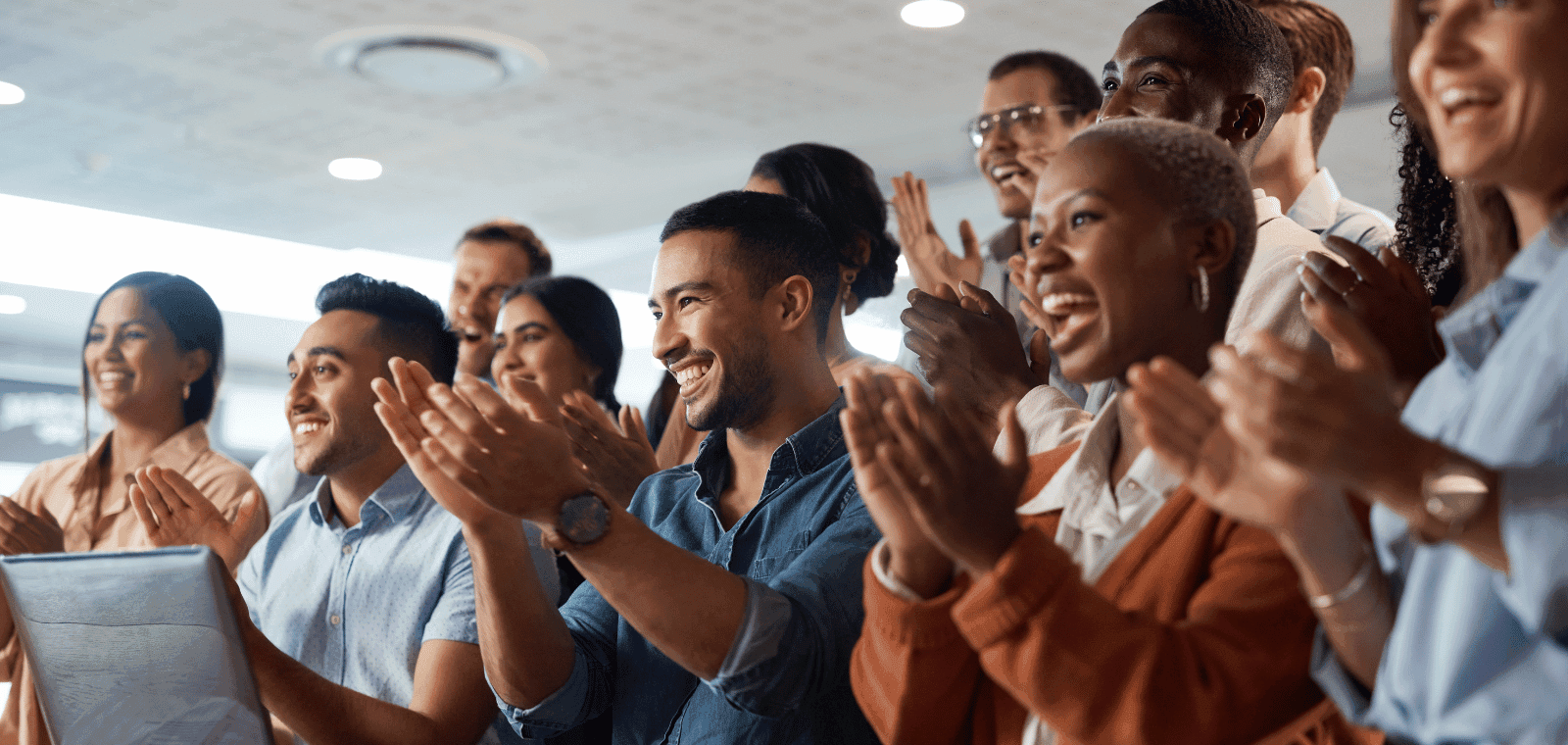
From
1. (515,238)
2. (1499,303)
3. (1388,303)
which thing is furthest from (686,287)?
(515,238)

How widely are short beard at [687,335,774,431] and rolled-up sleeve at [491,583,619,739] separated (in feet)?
0.91

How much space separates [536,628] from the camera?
152 cm

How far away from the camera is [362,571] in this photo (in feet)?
6.71

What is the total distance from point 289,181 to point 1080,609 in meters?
6.16

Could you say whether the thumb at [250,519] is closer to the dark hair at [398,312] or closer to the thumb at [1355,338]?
the dark hair at [398,312]

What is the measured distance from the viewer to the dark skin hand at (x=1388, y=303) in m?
1.19

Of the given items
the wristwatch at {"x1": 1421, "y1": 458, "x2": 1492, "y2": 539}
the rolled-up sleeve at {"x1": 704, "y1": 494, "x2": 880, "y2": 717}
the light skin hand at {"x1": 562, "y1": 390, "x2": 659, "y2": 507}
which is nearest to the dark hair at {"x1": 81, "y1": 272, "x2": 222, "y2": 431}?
the light skin hand at {"x1": 562, "y1": 390, "x2": 659, "y2": 507}

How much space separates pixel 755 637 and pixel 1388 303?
67cm

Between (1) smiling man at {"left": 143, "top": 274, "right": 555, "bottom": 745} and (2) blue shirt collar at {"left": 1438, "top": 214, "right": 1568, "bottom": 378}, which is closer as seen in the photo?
(2) blue shirt collar at {"left": 1438, "top": 214, "right": 1568, "bottom": 378}

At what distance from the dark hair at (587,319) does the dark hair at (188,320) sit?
2.23 ft

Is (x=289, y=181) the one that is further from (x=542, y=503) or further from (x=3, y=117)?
(x=542, y=503)

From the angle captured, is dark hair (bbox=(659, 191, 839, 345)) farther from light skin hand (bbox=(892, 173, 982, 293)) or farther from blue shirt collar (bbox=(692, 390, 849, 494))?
light skin hand (bbox=(892, 173, 982, 293))

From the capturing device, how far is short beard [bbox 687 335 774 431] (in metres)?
1.70

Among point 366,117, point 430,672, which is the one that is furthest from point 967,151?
point 430,672
